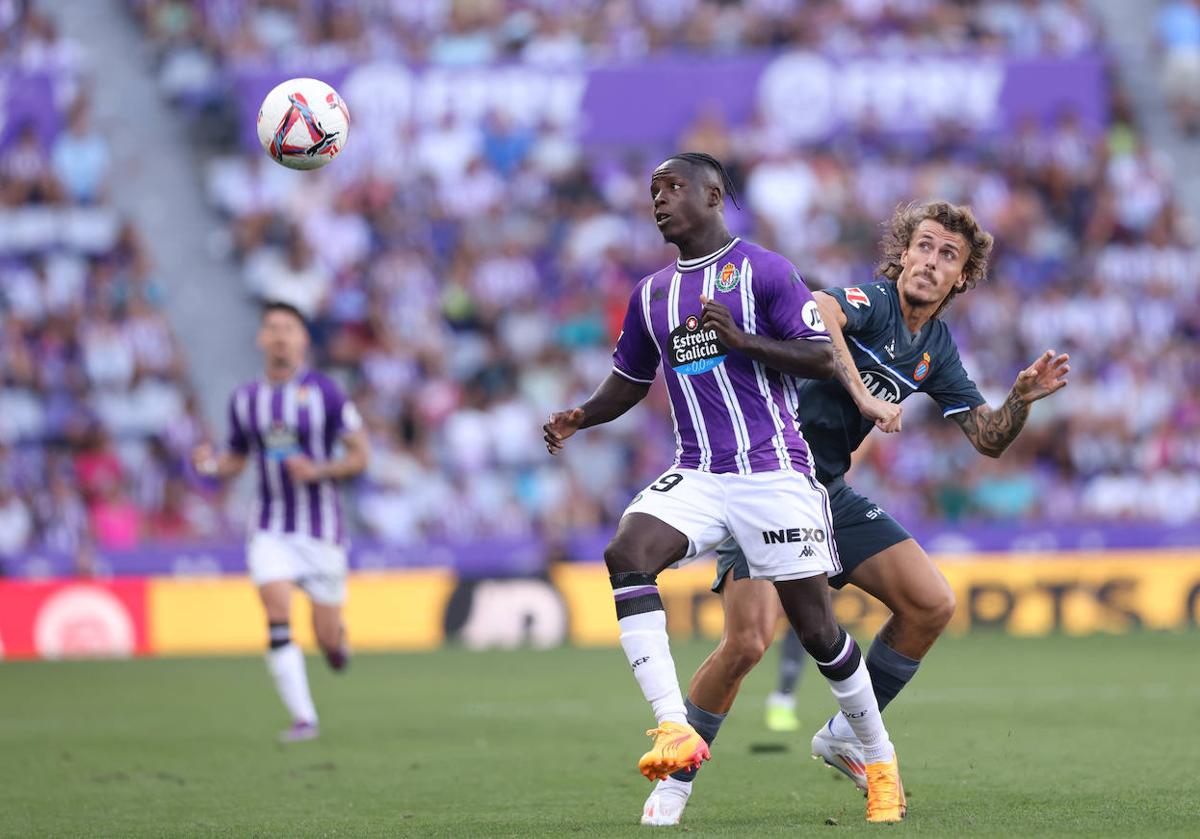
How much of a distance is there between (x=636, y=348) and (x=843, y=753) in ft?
6.46

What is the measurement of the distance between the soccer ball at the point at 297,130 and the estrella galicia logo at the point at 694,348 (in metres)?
2.86

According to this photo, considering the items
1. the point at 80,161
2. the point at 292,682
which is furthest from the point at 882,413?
the point at 80,161

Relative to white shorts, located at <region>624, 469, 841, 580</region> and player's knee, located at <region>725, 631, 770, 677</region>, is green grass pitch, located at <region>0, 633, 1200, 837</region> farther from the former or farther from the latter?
white shorts, located at <region>624, 469, 841, 580</region>

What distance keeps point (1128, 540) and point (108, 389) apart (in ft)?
39.1

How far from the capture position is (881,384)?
8172mm

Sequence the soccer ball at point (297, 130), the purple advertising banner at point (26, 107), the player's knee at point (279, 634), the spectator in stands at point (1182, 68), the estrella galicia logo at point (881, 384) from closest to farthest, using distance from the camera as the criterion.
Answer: the estrella galicia logo at point (881, 384) → the soccer ball at point (297, 130) → the player's knee at point (279, 634) → the purple advertising banner at point (26, 107) → the spectator in stands at point (1182, 68)

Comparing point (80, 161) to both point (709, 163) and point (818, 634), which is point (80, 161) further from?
point (818, 634)

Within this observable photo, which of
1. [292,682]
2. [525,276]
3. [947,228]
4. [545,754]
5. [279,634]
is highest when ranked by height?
[525,276]

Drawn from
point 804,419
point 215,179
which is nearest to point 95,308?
point 215,179

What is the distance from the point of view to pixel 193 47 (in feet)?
82.9

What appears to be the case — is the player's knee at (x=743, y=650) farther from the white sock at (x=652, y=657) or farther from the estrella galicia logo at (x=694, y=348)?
the estrella galicia logo at (x=694, y=348)

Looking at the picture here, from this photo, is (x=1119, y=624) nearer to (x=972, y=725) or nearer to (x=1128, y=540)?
(x=1128, y=540)

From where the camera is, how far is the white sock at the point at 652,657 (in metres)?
7.05

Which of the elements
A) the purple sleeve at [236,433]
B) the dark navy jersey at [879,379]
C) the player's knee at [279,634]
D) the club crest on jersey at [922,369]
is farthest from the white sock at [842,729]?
the purple sleeve at [236,433]
